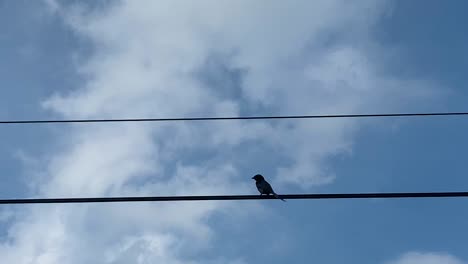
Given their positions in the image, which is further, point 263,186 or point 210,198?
point 263,186

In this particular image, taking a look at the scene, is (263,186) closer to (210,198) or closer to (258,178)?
(258,178)

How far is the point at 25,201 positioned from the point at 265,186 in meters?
8.15

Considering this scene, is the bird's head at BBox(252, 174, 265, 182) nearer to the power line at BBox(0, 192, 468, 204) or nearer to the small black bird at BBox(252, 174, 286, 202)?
the small black bird at BBox(252, 174, 286, 202)

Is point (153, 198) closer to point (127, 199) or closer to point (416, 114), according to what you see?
point (127, 199)

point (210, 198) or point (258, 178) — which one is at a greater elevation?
point (258, 178)

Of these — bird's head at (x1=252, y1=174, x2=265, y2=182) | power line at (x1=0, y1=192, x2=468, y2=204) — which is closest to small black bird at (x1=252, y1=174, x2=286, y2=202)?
bird's head at (x1=252, y1=174, x2=265, y2=182)

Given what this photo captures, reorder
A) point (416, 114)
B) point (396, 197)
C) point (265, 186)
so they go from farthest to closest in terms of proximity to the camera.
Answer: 1. point (265, 186)
2. point (416, 114)
3. point (396, 197)

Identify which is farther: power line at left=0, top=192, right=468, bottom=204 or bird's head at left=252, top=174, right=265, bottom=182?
bird's head at left=252, top=174, right=265, bottom=182

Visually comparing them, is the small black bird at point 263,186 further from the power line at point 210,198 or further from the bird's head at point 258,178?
the power line at point 210,198

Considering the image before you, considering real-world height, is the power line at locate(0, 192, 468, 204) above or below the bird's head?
below

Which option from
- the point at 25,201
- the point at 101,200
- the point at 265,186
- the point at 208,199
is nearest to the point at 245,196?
the point at 208,199

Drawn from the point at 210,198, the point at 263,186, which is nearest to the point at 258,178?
the point at 263,186

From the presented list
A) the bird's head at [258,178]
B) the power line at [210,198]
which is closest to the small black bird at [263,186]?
the bird's head at [258,178]

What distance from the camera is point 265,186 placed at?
16.7 m
